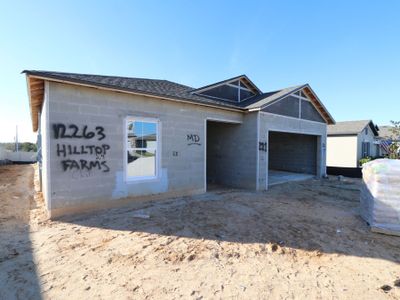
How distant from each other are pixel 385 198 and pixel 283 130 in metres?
6.32

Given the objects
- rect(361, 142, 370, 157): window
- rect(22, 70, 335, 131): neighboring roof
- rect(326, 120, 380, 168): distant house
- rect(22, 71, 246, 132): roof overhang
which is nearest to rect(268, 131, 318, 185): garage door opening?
rect(22, 70, 335, 131): neighboring roof

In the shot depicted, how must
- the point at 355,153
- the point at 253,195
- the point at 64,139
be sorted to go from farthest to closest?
the point at 355,153 → the point at 253,195 → the point at 64,139

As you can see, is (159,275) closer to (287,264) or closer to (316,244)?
(287,264)

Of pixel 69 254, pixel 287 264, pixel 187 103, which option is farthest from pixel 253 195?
pixel 69 254

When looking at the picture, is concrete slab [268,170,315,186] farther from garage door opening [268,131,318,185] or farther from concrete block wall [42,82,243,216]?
concrete block wall [42,82,243,216]

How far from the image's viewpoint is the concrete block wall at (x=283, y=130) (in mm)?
9820

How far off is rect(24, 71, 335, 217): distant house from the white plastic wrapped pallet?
465 centimetres

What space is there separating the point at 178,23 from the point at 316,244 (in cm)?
1053

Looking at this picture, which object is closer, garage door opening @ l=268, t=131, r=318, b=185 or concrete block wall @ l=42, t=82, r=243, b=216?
concrete block wall @ l=42, t=82, r=243, b=216

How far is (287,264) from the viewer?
12.0 feet

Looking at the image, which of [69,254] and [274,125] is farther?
[274,125]

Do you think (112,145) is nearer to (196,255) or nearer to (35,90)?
→ (35,90)

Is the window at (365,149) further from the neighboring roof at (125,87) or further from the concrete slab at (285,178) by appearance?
the neighboring roof at (125,87)

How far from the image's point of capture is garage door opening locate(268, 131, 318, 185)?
14.2 metres
